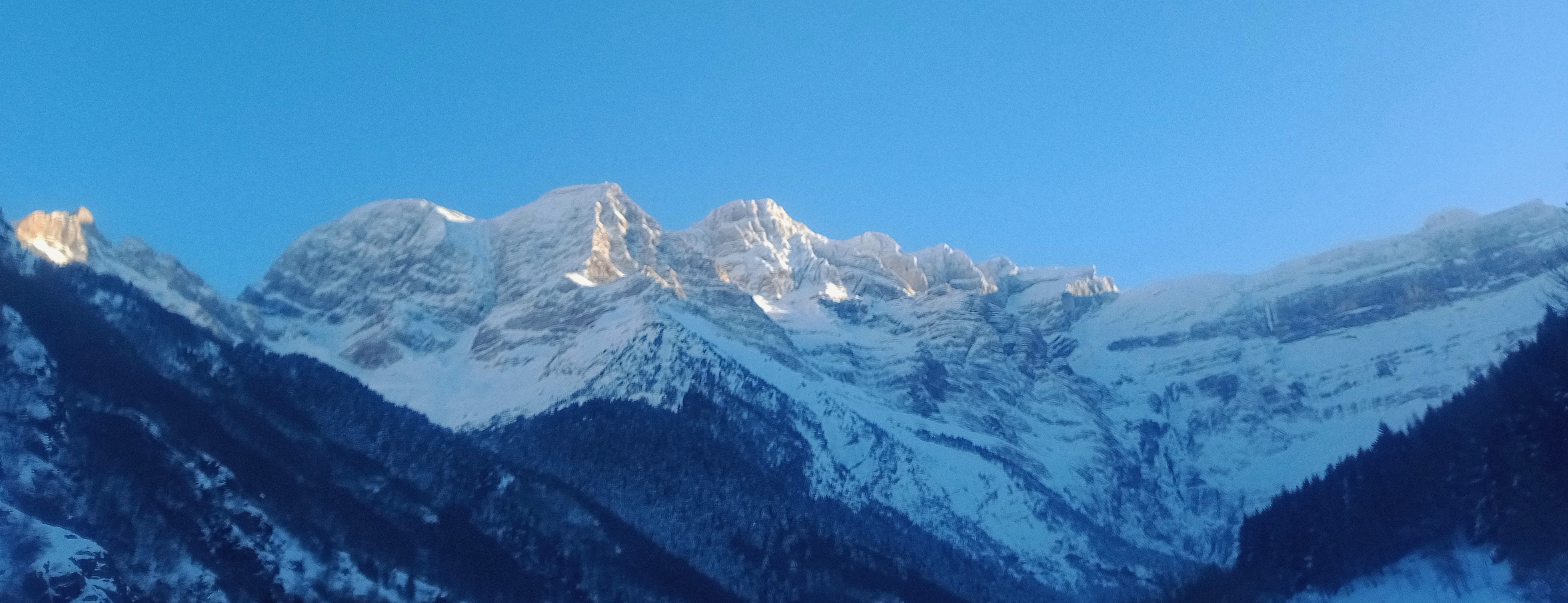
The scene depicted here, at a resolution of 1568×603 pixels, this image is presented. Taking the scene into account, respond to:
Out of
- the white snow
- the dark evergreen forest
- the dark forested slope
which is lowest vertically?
the white snow

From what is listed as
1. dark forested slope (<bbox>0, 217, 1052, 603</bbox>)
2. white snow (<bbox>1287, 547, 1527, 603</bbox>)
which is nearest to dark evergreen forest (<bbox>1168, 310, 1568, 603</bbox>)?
white snow (<bbox>1287, 547, 1527, 603</bbox>)

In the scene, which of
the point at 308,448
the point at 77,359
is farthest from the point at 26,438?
the point at 308,448

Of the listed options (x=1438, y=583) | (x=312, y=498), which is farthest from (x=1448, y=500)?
(x=312, y=498)

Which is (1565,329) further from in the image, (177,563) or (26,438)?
(26,438)

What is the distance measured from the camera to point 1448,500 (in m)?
125

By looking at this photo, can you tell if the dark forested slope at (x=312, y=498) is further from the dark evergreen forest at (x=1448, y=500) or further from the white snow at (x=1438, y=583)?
the white snow at (x=1438, y=583)

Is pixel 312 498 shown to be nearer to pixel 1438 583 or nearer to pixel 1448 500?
pixel 1438 583

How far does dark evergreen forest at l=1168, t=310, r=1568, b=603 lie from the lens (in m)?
111

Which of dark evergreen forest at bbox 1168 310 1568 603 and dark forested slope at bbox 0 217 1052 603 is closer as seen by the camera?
dark evergreen forest at bbox 1168 310 1568 603

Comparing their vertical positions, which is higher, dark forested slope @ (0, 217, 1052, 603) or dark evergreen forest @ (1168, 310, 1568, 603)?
dark forested slope @ (0, 217, 1052, 603)

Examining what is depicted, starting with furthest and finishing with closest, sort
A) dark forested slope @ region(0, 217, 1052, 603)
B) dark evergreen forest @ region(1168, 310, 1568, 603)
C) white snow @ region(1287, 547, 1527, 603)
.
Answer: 1. dark forested slope @ region(0, 217, 1052, 603)
2. white snow @ region(1287, 547, 1527, 603)
3. dark evergreen forest @ region(1168, 310, 1568, 603)

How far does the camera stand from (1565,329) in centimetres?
12188

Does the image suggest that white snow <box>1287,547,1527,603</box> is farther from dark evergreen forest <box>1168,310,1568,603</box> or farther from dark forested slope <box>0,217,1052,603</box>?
dark forested slope <box>0,217,1052,603</box>

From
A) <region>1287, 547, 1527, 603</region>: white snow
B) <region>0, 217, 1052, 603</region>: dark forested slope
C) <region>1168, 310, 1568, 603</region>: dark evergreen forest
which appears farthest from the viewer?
<region>0, 217, 1052, 603</region>: dark forested slope
